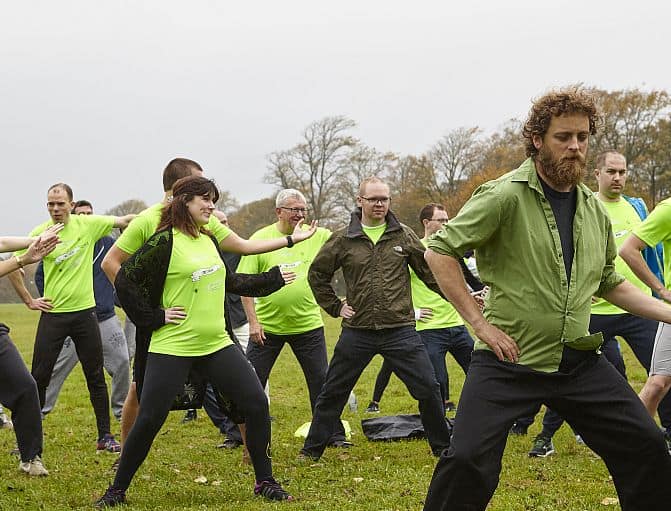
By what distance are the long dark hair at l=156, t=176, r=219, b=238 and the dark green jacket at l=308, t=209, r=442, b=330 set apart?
72.7 inches

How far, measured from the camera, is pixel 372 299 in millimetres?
7574

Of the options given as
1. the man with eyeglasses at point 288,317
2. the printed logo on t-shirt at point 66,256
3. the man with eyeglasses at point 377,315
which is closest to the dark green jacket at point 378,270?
the man with eyeglasses at point 377,315

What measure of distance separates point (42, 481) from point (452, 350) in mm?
4868

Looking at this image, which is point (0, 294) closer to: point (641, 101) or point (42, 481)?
point (641, 101)

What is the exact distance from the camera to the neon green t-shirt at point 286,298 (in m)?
8.36

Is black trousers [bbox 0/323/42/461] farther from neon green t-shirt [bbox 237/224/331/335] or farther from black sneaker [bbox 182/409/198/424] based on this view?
black sneaker [bbox 182/409/198/424]

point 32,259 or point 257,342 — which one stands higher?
point 32,259

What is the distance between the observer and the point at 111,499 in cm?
594

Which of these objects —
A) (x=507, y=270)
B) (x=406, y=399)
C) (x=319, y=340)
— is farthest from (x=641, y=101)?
(x=507, y=270)

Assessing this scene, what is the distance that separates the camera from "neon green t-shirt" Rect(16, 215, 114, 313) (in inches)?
323

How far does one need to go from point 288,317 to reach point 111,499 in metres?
2.88

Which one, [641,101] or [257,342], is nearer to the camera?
[257,342]

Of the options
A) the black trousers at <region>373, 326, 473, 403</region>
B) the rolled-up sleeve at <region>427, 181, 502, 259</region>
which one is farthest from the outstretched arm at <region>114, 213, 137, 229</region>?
the rolled-up sleeve at <region>427, 181, 502, 259</region>

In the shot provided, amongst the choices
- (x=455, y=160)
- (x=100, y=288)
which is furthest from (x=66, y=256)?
(x=455, y=160)
